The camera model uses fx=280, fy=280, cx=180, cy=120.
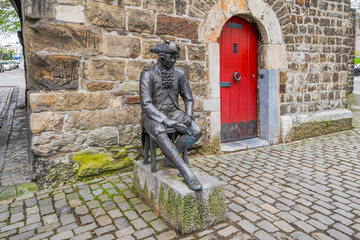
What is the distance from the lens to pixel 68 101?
11.7 feet

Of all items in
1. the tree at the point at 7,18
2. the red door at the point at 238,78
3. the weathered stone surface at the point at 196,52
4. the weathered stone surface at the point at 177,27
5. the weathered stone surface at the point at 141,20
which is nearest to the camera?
the weathered stone surface at the point at 141,20

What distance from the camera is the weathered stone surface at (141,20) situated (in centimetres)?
395

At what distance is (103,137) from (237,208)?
6.64ft

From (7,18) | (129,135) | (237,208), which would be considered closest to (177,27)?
(129,135)

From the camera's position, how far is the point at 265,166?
13.9 feet

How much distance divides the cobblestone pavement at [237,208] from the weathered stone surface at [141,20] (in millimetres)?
2093

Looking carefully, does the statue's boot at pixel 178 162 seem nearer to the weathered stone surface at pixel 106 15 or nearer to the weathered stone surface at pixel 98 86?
the weathered stone surface at pixel 98 86

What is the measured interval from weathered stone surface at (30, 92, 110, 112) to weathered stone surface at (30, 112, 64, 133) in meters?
0.07

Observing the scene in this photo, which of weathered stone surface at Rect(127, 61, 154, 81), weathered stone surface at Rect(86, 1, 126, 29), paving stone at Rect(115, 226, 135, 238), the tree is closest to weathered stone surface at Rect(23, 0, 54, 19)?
weathered stone surface at Rect(86, 1, 126, 29)

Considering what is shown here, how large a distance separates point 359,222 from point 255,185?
45.6 inches

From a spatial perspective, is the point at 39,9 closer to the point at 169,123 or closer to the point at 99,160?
the point at 99,160

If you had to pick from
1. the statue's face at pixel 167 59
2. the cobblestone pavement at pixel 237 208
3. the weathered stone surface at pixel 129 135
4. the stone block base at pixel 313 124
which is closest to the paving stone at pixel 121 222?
the cobblestone pavement at pixel 237 208

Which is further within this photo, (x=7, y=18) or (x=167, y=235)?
(x=7, y=18)

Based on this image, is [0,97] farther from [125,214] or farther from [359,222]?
[359,222]
